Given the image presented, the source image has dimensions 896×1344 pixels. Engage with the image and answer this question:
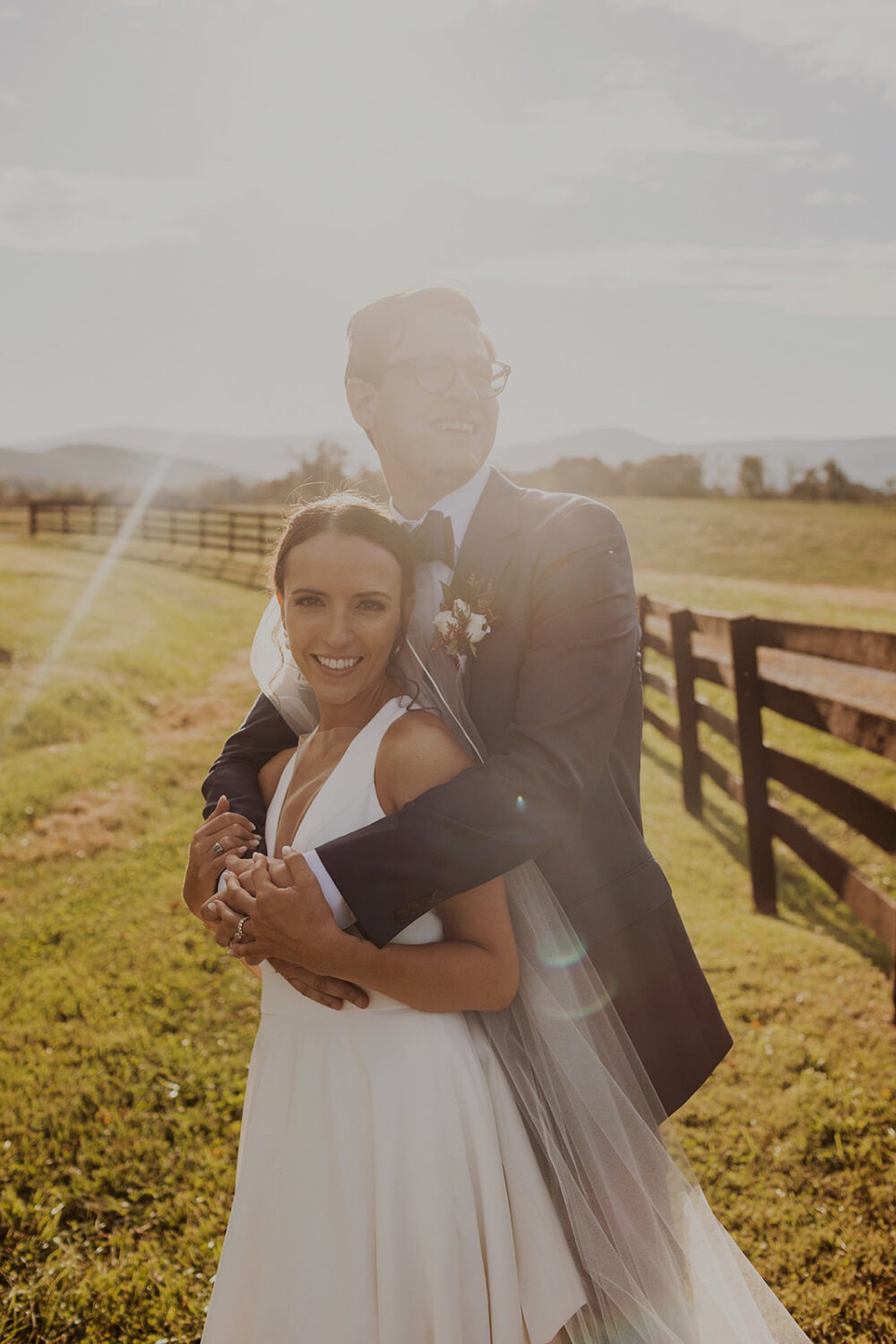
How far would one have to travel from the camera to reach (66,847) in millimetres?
8320

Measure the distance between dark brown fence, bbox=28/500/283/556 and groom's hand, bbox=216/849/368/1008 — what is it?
29.7 metres

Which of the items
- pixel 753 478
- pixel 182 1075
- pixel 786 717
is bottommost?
pixel 182 1075

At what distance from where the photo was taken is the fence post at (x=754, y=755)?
635 centimetres

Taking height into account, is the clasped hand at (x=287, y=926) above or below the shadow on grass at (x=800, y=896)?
above

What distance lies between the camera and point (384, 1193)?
83.3 inches

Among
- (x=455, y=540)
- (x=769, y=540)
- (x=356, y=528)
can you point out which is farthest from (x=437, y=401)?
(x=769, y=540)

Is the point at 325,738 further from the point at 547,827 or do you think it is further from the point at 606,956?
the point at 606,956

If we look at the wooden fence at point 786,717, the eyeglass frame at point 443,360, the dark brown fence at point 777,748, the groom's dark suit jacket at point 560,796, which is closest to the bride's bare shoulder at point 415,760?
the groom's dark suit jacket at point 560,796

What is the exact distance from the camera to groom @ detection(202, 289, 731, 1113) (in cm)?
203

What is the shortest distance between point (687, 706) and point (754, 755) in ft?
6.94

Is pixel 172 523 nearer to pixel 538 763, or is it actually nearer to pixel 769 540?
pixel 769 540

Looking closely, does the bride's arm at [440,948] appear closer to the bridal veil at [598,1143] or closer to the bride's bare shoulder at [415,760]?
the bride's bare shoulder at [415,760]

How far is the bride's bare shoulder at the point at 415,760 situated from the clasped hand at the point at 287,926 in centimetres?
27

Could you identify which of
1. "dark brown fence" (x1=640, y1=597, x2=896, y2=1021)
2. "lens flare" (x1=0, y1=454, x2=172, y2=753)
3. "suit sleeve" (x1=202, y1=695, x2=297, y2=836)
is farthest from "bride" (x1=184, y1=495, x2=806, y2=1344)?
"lens flare" (x1=0, y1=454, x2=172, y2=753)
